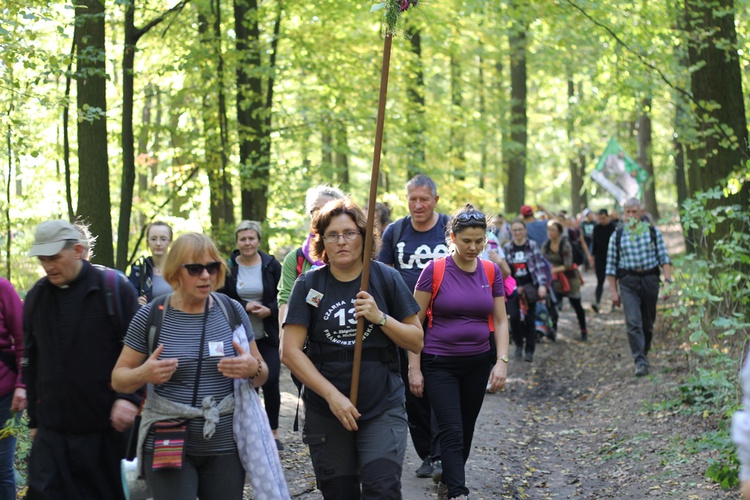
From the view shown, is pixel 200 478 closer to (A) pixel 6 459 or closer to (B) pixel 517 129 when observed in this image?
(A) pixel 6 459

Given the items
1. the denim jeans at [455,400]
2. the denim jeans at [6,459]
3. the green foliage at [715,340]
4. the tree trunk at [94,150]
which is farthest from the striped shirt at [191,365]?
the tree trunk at [94,150]

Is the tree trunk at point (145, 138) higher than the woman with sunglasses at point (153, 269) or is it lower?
higher

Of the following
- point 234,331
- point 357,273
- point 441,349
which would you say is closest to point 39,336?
point 234,331

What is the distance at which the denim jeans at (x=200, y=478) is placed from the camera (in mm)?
4453

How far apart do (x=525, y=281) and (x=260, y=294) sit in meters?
7.07

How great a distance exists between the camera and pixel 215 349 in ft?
14.8

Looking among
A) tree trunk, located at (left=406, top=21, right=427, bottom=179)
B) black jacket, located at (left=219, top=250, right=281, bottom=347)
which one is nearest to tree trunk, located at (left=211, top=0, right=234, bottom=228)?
tree trunk, located at (left=406, top=21, right=427, bottom=179)

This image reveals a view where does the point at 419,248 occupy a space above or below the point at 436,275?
above

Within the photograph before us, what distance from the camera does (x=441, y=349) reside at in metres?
6.53

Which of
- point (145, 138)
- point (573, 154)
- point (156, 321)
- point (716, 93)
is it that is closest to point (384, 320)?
point (156, 321)

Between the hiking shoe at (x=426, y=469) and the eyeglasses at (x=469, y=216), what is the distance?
215cm

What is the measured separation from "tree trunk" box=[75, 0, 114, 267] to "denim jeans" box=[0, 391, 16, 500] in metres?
4.58

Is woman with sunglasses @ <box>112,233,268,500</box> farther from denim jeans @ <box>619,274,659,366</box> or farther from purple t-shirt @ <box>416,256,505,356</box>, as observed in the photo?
denim jeans @ <box>619,274,659,366</box>

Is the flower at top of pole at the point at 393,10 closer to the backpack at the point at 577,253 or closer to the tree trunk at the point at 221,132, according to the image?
the tree trunk at the point at 221,132
